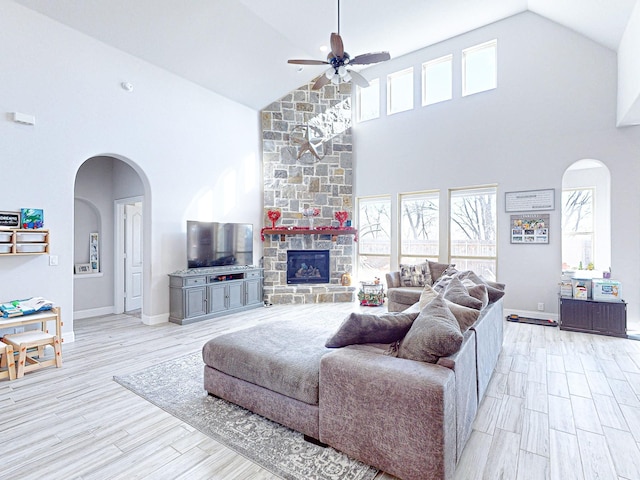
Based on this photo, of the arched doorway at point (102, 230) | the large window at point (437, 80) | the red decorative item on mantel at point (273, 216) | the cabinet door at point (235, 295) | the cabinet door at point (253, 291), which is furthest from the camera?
the red decorative item on mantel at point (273, 216)

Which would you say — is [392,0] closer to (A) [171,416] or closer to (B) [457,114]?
(B) [457,114]

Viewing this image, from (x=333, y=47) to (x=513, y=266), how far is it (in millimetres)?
4538

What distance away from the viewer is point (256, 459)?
2.05 m

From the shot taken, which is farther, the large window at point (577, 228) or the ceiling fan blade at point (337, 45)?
the large window at point (577, 228)

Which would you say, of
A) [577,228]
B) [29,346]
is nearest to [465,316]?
[29,346]

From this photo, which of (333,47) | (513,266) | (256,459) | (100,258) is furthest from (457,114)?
(100,258)

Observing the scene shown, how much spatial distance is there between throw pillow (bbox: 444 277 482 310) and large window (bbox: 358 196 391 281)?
169 inches

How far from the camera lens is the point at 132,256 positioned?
6184mm

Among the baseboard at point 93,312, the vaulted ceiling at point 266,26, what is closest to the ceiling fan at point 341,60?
the vaulted ceiling at point 266,26

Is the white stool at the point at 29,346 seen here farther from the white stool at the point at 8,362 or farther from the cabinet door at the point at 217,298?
the cabinet door at the point at 217,298

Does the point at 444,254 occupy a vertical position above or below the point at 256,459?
above

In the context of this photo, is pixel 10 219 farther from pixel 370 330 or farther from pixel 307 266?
pixel 307 266

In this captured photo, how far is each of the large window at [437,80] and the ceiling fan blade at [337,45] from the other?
3.27m

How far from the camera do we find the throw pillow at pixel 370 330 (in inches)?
85.7
